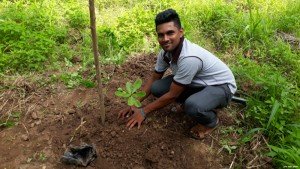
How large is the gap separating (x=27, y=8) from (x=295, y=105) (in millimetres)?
Answer: 3854

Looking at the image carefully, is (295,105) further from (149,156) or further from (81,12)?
(81,12)

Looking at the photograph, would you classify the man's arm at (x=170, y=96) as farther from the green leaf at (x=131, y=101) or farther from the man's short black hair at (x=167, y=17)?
the man's short black hair at (x=167, y=17)

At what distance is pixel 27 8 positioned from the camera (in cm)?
473

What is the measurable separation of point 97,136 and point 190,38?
6.88 ft

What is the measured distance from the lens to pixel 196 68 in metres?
2.74

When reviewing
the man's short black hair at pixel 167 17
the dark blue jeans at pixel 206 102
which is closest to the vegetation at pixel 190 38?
the dark blue jeans at pixel 206 102

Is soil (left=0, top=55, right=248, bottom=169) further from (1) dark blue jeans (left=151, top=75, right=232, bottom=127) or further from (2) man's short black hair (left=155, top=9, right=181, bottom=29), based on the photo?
(2) man's short black hair (left=155, top=9, right=181, bottom=29)

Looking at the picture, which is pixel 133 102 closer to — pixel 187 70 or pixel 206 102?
pixel 187 70

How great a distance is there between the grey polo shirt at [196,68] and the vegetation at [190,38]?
0.49 metres

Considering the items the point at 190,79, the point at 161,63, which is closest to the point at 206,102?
the point at 190,79

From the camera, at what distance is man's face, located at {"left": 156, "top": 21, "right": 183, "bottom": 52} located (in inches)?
107

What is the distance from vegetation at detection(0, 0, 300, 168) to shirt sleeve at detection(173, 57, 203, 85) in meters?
0.78

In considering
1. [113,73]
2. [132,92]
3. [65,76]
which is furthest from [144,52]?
[132,92]

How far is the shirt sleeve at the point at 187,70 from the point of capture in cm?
269
